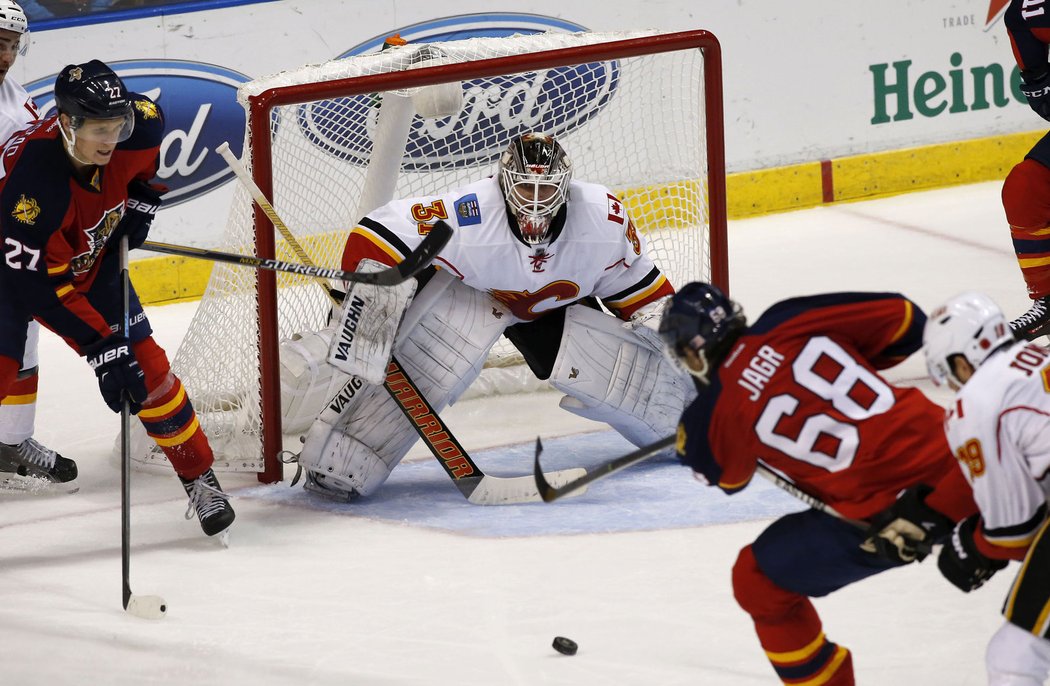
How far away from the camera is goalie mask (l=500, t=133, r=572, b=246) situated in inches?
149

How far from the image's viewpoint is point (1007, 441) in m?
2.27

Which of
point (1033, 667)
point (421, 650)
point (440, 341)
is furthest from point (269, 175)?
point (1033, 667)

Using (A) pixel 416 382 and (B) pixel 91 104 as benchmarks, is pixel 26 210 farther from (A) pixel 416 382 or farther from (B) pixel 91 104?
(A) pixel 416 382

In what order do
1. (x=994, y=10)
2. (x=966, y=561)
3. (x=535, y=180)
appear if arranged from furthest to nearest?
(x=994, y=10)
(x=535, y=180)
(x=966, y=561)

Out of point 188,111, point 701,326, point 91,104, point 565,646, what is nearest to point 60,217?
point 91,104

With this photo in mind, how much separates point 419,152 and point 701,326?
2.79 meters

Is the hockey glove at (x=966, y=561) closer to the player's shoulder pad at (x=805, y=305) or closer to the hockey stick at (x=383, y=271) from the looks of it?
the player's shoulder pad at (x=805, y=305)

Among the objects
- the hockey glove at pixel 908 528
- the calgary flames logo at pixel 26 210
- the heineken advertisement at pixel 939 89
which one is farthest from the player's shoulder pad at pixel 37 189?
the heineken advertisement at pixel 939 89

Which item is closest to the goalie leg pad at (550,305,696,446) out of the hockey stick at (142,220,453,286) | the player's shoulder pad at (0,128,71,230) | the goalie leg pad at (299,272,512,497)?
the goalie leg pad at (299,272,512,497)

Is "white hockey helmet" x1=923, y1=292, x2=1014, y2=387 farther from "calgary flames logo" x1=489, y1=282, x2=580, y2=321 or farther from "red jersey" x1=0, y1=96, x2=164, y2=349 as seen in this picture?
"red jersey" x1=0, y1=96, x2=164, y2=349

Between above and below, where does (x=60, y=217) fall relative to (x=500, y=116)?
above

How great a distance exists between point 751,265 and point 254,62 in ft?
6.60

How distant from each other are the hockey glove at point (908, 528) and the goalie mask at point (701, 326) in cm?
36

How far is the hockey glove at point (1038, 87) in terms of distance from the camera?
4.54 m
